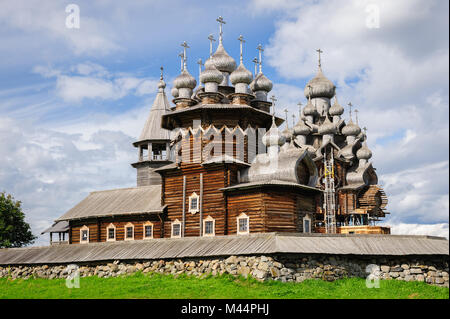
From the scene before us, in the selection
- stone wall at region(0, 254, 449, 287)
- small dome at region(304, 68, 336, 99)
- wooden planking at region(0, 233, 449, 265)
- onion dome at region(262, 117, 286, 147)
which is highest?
small dome at region(304, 68, 336, 99)

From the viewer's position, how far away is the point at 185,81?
32781 mm

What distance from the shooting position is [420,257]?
2364cm

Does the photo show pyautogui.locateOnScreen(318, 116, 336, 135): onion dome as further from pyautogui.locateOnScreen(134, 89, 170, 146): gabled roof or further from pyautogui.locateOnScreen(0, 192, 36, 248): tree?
pyautogui.locateOnScreen(0, 192, 36, 248): tree

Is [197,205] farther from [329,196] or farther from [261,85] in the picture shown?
[329,196]

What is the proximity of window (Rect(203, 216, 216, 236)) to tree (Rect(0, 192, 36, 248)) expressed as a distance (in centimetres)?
2267

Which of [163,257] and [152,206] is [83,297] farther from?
[152,206]

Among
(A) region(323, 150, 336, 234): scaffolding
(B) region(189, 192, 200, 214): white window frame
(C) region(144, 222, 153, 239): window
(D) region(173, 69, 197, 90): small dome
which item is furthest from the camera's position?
(A) region(323, 150, 336, 234): scaffolding

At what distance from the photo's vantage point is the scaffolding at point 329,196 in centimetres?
3678

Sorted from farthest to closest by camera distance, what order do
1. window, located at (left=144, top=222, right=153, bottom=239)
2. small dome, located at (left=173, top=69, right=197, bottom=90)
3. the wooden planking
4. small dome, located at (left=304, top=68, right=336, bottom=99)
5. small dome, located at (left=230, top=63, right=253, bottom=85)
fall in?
small dome, located at (left=304, top=68, right=336, bottom=99)
small dome, located at (left=173, top=69, right=197, bottom=90)
window, located at (left=144, top=222, right=153, bottom=239)
small dome, located at (left=230, top=63, right=253, bottom=85)
the wooden planking

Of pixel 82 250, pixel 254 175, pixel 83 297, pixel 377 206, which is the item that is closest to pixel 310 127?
pixel 377 206

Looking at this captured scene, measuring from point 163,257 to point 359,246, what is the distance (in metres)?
8.74

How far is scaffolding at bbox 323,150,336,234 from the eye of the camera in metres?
36.8

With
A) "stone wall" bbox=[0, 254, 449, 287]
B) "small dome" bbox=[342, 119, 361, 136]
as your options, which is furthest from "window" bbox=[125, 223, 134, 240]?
"small dome" bbox=[342, 119, 361, 136]

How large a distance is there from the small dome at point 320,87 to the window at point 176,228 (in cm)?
1929
